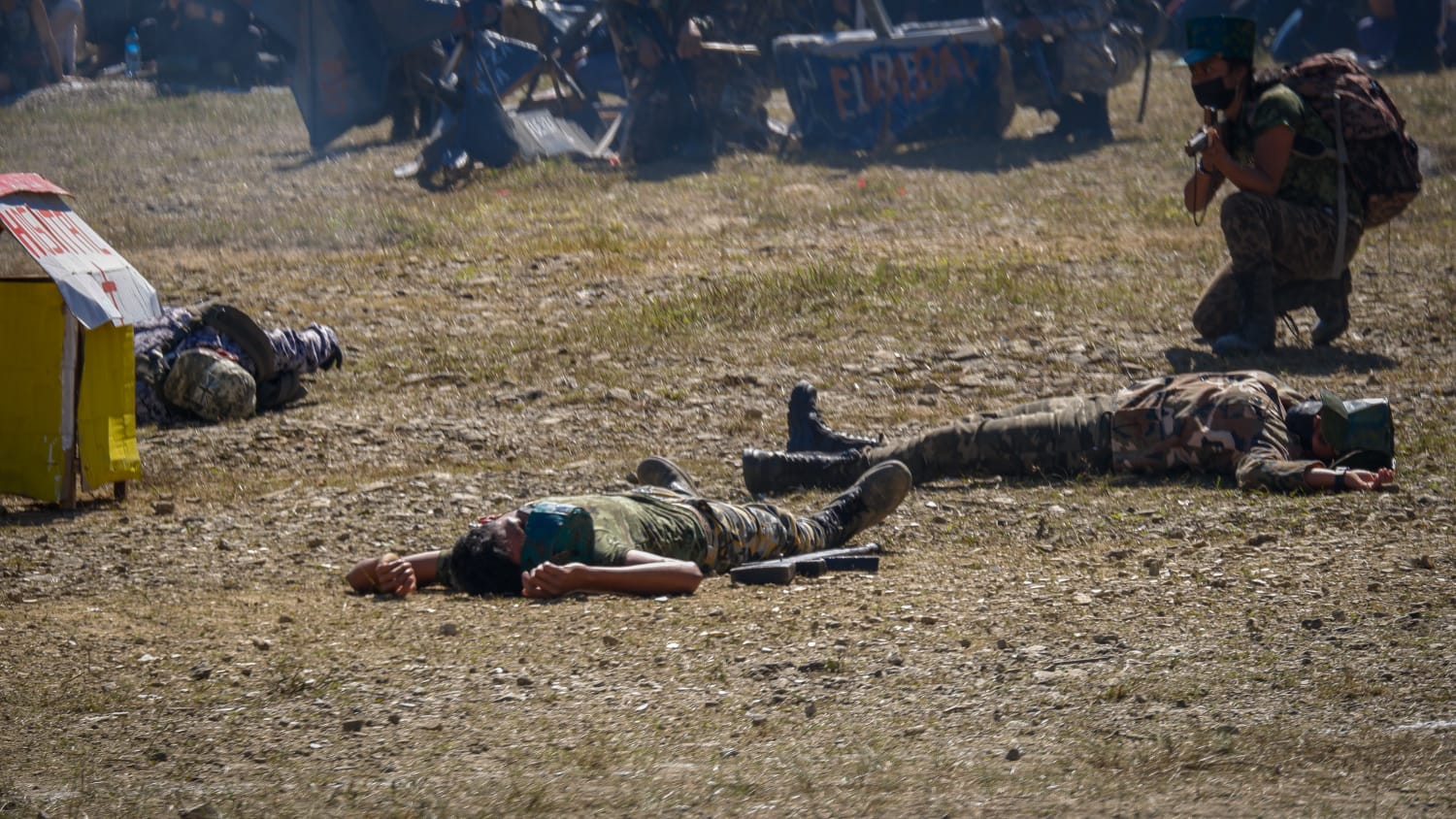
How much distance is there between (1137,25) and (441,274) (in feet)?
30.2

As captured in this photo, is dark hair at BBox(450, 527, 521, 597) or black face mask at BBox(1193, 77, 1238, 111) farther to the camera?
black face mask at BBox(1193, 77, 1238, 111)

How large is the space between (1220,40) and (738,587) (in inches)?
181

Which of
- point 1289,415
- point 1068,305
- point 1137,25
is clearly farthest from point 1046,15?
point 1289,415

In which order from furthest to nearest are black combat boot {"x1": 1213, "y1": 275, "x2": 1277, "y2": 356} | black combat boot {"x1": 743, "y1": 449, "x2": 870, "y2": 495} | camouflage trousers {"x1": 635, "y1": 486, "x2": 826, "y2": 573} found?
black combat boot {"x1": 1213, "y1": 275, "x2": 1277, "y2": 356} → black combat boot {"x1": 743, "y1": 449, "x2": 870, "y2": 495} → camouflage trousers {"x1": 635, "y1": 486, "x2": 826, "y2": 573}

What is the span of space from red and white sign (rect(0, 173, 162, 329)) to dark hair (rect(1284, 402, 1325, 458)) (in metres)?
4.50

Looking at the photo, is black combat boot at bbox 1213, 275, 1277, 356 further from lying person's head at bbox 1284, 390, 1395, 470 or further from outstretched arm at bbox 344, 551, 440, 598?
outstretched arm at bbox 344, 551, 440, 598

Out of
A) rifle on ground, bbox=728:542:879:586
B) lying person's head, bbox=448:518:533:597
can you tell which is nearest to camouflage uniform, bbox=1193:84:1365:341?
rifle on ground, bbox=728:542:879:586

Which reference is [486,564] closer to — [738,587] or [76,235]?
[738,587]

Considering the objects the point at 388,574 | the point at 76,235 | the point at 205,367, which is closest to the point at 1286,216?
the point at 388,574

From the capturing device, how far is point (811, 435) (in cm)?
661

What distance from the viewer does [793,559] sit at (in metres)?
5.04

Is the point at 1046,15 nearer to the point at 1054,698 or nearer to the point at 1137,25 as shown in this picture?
the point at 1137,25

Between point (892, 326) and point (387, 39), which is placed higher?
point (387, 39)

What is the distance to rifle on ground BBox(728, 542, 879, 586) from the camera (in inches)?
193
